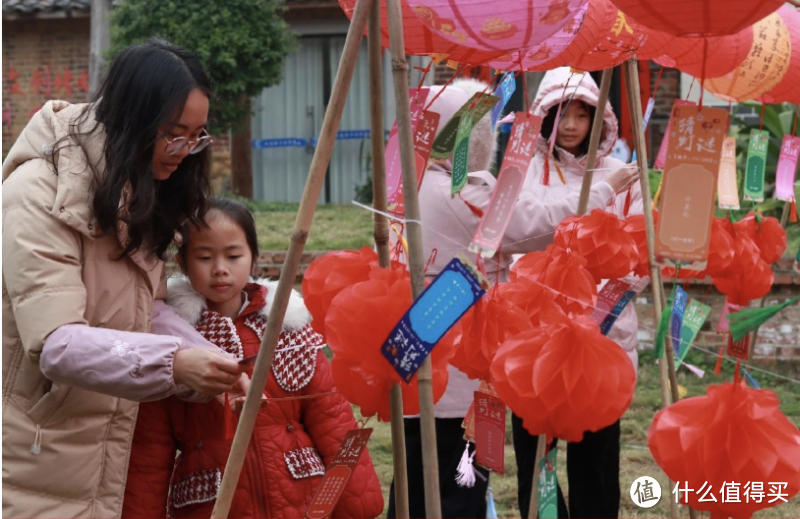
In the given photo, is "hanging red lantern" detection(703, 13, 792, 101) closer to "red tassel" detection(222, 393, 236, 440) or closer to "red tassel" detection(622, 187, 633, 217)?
"red tassel" detection(622, 187, 633, 217)

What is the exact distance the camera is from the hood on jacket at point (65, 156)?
1.71 m

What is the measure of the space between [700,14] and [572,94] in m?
1.41

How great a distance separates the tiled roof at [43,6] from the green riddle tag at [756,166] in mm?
7830

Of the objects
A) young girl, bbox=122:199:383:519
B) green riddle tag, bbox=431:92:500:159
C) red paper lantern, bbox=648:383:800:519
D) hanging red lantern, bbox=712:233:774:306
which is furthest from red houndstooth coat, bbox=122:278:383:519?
hanging red lantern, bbox=712:233:774:306

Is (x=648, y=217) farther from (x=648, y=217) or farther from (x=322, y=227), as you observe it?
(x=322, y=227)

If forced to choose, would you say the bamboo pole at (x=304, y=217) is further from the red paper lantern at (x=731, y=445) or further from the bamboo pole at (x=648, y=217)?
the bamboo pole at (x=648, y=217)

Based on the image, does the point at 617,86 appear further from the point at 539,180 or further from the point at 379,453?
the point at 539,180

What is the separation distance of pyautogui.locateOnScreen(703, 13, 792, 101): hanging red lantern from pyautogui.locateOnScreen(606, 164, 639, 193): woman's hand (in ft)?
1.09

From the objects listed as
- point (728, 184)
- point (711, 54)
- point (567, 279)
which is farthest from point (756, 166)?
point (567, 279)

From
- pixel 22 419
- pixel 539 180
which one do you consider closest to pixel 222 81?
pixel 539 180

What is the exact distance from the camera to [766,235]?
2969 mm

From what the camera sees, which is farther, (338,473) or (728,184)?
(728,184)

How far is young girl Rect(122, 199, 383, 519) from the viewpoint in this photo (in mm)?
2057

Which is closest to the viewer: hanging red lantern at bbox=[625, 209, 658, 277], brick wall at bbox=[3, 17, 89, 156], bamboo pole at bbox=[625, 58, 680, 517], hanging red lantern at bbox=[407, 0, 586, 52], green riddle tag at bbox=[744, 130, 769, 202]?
hanging red lantern at bbox=[407, 0, 586, 52]
